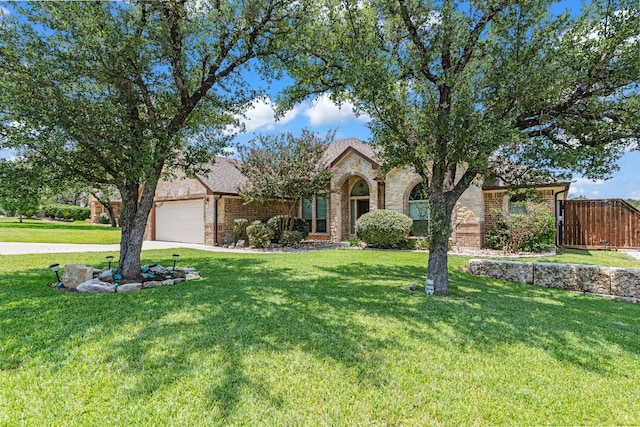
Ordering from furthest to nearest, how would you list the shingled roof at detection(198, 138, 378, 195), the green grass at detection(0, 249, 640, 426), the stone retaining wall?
1. the shingled roof at detection(198, 138, 378, 195)
2. the stone retaining wall
3. the green grass at detection(0, 249, 640, 426)

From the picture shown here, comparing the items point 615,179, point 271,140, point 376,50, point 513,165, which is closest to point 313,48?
point 376,50

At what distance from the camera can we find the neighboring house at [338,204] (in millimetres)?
14125

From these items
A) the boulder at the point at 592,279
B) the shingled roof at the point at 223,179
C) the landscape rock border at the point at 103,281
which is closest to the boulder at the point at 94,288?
the landscape rock border at the point at 103,281

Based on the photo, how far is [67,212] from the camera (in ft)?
118

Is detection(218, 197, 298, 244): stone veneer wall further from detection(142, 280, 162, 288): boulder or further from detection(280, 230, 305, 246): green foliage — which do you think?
detection(142, 280, 162, 288): boulder

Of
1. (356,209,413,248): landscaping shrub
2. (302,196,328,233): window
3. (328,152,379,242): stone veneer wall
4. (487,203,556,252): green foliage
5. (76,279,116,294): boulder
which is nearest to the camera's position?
(76,279,116,294): boulder

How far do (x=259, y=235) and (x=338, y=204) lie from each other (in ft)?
15.5

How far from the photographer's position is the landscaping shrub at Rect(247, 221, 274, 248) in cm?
1594

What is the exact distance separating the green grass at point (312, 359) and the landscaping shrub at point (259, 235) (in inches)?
368

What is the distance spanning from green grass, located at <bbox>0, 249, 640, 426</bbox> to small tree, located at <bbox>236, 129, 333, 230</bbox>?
8.84 m

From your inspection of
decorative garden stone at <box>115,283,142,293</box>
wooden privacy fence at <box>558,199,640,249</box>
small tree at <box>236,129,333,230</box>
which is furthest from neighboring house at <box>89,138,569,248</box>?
decorative garden stone at <box>115,283,142,293</box>

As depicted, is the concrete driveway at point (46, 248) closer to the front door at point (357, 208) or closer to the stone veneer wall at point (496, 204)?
the front door at point (357, 208)

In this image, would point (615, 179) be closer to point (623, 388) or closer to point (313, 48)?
point (623, 388)

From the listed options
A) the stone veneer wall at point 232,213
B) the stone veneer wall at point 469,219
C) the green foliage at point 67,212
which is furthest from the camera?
the green foliage at point 67,212
